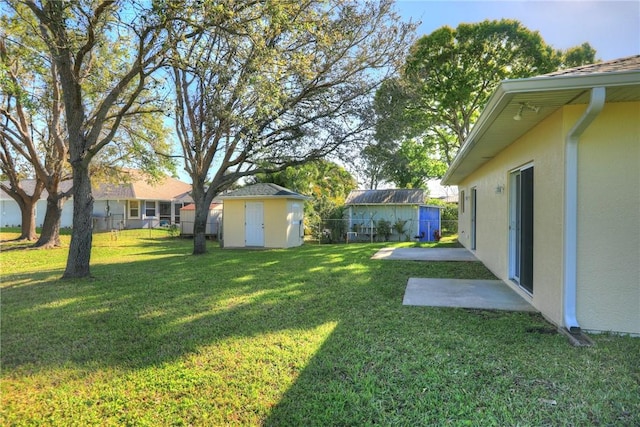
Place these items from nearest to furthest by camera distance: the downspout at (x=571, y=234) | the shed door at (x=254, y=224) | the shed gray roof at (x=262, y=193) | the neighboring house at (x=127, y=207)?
the downspout at (x=571, y=234)
the shed gray roof at (x=262, y=193)
the shed door at (x=254, y=224)
the neighboring house at (x=127, y=207)

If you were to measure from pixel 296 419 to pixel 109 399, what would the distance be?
1.57 m

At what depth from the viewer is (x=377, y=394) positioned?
2.91 m

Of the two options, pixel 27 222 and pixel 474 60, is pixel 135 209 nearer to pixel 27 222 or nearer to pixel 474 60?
pixel 27 222

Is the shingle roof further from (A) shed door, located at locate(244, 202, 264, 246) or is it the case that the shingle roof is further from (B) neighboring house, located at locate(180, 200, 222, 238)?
(B) neighboring house, located at locate(180, 200, 222, 238)

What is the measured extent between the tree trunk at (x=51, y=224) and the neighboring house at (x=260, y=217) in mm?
7687

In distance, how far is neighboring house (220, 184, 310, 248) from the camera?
53.1 feet

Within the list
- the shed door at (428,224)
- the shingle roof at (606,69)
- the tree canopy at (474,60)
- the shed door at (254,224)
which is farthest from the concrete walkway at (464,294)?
the shed door at (428,224)

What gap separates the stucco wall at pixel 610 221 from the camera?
404 centimetres

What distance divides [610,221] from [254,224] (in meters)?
14.0

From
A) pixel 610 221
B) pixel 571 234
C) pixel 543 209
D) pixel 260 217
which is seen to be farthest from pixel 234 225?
pixel 610 221

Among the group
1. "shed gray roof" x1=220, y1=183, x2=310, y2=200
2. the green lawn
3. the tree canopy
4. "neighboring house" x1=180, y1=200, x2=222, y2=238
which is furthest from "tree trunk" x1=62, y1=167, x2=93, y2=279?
"neighboring house" x1=180, y1=200, x2=222, y2=238

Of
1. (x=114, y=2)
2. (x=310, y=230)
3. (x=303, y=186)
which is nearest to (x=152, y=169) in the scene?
(x=114, y=2)

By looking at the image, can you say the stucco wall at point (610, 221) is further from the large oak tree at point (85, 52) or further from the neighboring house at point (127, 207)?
the neighboring house at point (127, 207)

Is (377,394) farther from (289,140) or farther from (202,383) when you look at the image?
(289,140)
